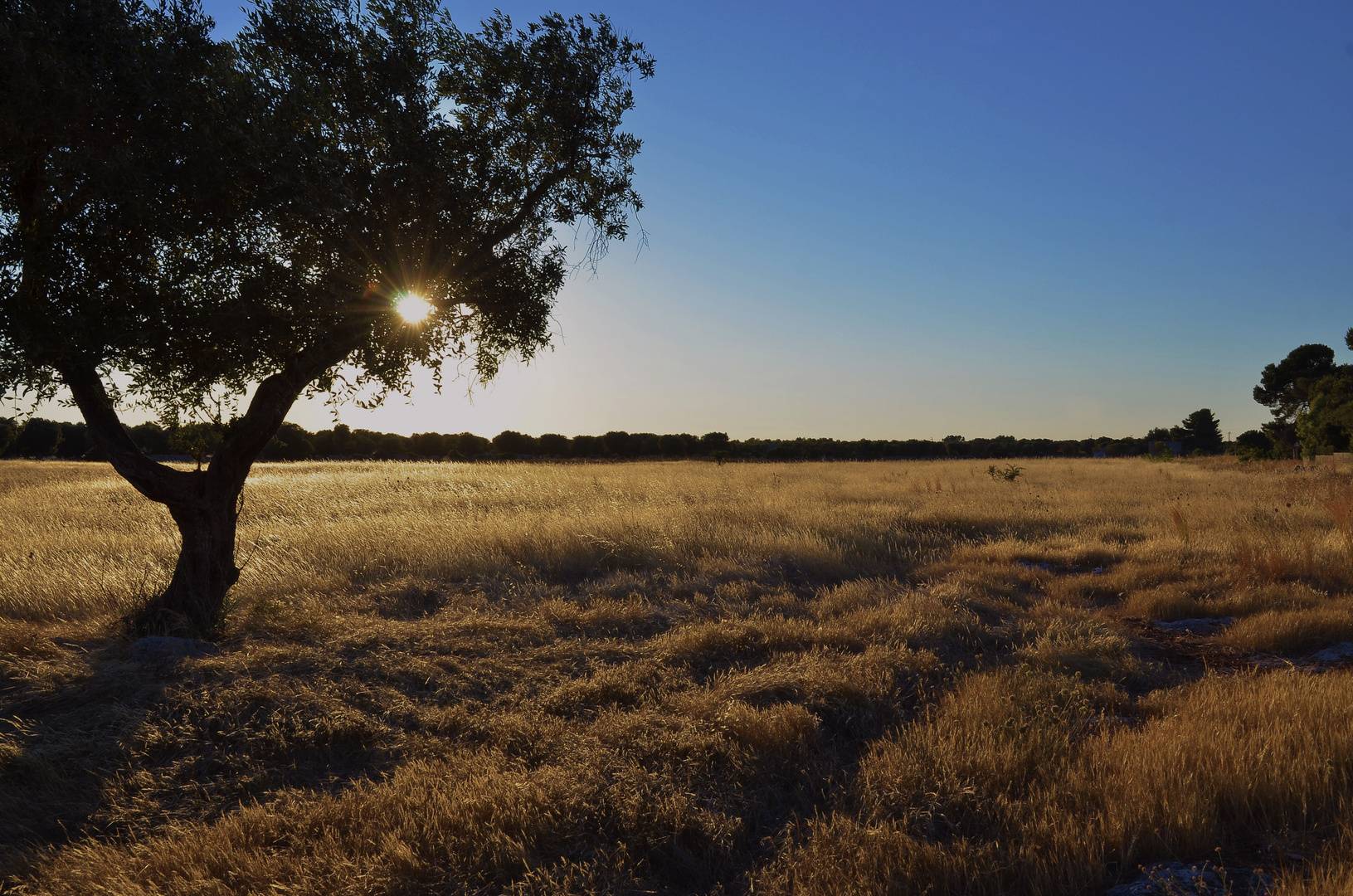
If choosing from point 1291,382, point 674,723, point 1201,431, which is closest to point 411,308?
point 674,723

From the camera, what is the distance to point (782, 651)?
26.8 ft

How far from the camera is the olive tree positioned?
7.43 metres

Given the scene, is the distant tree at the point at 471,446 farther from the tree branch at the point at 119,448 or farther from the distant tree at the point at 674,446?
the tree branch at the point at 119,448

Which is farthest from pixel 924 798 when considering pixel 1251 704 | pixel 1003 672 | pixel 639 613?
pixel 639 613

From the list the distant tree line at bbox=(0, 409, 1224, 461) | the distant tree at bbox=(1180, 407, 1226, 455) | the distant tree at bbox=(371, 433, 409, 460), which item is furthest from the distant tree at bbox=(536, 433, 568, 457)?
the distant tree at bbox=(1180, 407, 1226, 455)

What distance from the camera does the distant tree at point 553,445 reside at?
6862cm

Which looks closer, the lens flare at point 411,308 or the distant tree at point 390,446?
the lens flare at point 411,308

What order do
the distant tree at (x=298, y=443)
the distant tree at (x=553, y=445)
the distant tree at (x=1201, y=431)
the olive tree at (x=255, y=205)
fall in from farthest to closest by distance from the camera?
the distant tree at (x=1201, y=431)
the distant tree at (x=553, y=445)
the distant tree at (x=298, y=443)
the olive tree at (x=255, y=205)

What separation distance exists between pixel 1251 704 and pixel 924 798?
322 centimetres

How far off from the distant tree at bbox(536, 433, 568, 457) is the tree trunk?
59.0 m

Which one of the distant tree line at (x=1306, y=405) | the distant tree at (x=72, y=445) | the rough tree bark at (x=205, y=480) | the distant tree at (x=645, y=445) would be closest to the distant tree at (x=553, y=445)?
the distant tree at (x=645, y=445)

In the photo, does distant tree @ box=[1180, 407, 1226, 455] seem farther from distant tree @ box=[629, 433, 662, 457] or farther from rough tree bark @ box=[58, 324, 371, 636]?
rough tree bark @ box=[58, 324, 371, 636]

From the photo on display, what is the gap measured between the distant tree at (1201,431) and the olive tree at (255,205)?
113m

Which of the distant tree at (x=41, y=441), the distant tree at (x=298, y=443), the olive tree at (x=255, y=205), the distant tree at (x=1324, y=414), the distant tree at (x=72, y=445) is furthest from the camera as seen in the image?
the distant tree at (x=72, y=445)
